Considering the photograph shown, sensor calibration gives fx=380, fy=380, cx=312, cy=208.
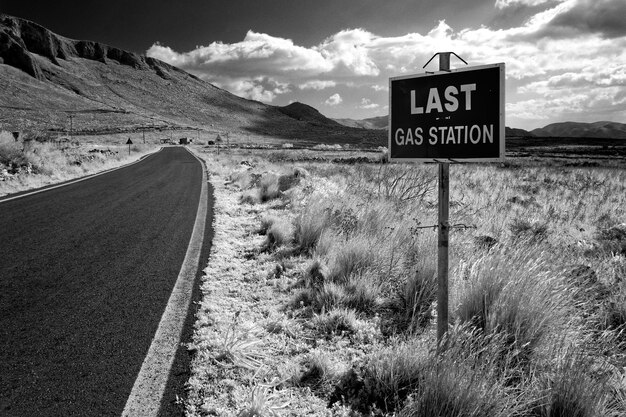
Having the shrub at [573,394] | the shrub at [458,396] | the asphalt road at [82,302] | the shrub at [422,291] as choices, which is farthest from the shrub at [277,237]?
the shrub at [573,394]

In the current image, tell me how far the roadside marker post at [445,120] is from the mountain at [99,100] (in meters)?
83.5

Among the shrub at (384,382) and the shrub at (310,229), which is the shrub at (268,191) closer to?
the shrub at (310,229)

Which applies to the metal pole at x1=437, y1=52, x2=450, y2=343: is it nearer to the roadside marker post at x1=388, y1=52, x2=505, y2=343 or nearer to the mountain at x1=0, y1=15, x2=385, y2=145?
the roadside marker post at x1=388, y1=52, x2=505, y2=343

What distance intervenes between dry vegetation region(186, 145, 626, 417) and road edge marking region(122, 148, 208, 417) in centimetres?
19

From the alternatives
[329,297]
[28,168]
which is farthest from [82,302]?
[28,168]

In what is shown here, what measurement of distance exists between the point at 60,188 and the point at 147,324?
33.8 feet

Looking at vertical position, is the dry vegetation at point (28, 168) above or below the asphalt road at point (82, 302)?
above

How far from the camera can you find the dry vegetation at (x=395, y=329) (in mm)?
2357

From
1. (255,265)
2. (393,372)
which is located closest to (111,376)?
(393,372)

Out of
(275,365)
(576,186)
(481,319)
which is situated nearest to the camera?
(275,365)

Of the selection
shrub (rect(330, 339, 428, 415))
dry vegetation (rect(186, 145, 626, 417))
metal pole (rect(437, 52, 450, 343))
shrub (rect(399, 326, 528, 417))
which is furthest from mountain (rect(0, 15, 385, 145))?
shrub (rect(399, 326, 528, 417))

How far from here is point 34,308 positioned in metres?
3.67

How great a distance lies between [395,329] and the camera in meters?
3.35

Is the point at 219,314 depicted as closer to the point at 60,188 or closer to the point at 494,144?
the point at 494,144
